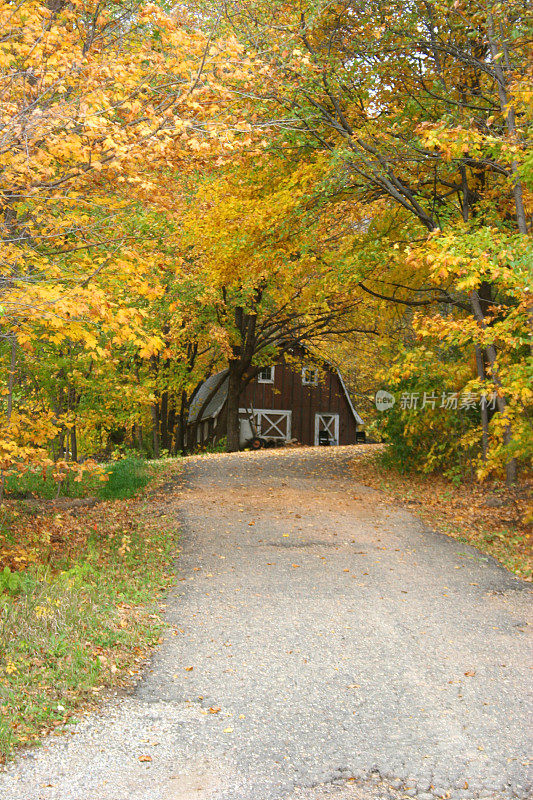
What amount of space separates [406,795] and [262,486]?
10142 millimetres

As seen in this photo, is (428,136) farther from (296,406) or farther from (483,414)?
(296,406)

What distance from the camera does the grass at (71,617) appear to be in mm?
4801

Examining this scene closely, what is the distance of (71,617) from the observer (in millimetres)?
5957

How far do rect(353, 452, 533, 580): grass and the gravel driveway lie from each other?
1.51ft

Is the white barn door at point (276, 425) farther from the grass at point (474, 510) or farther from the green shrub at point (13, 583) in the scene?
the green shrub at point (13, 583)

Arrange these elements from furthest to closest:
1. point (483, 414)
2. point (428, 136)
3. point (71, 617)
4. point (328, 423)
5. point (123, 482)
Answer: point (328, 423) → point (123, 482) → point (483, 414) → point (428, 136) → point (71, 617)

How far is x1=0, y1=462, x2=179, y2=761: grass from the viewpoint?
4.80 meters

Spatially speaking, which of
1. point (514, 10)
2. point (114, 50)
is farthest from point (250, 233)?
point (514, 10)

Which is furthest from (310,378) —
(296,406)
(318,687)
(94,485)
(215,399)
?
(318,687)

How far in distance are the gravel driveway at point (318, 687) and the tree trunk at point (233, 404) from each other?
1461 centimetres

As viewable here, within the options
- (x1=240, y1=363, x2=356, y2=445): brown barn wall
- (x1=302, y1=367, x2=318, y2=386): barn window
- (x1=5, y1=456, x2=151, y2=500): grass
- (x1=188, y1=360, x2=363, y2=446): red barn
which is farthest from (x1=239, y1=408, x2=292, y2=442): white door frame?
(x1=5, y1=456, x2=151, y2=500): grass

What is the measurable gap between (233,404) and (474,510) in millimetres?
13938

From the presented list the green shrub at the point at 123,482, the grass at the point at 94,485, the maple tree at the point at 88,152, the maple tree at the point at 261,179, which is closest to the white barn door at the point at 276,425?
the maple tree at the point at 261,179

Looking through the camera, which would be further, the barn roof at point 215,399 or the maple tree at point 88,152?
the barn roof at point 215,399
